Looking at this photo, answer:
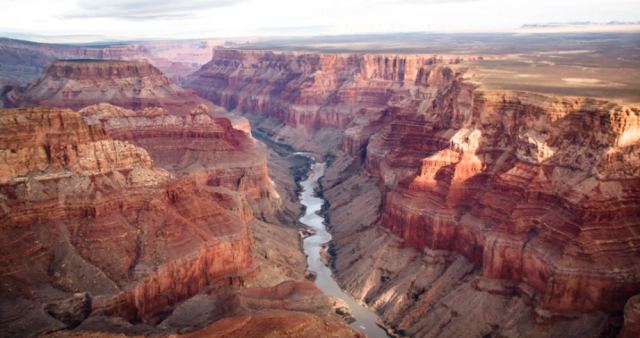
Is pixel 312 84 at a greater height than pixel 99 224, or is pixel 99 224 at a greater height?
pixel 312 84

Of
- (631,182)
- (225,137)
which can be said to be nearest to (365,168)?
(225,137)

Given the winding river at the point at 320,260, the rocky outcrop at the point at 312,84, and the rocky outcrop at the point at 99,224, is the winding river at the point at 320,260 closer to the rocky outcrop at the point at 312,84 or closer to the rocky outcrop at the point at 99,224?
the rocky outcrop at the point at 99,224

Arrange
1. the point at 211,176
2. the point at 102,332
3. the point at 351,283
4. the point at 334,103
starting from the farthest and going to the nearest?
the point at 334,103
the point at 211,176
the point at 351,283
the point at 102,332

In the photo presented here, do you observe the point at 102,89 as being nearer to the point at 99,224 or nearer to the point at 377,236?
the point at 377,236

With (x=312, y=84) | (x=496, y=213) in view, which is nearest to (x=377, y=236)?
(x=496, y=213)

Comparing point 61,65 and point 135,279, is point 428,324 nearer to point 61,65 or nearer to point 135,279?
point 135,279

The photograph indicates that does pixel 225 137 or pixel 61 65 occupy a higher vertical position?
pixel 61 65
